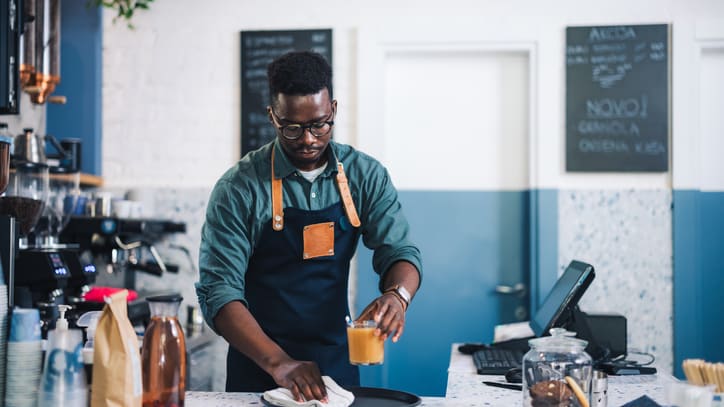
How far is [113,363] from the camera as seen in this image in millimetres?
1472

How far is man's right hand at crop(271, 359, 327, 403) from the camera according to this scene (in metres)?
1.75

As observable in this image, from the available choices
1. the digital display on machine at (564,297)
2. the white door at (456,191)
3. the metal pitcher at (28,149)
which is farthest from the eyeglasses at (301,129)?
the white door at (456,191)

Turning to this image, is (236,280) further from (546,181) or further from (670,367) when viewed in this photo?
(670,367)

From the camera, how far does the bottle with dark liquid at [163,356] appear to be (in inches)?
60.9

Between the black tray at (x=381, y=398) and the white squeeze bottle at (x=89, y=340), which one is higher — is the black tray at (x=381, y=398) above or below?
below

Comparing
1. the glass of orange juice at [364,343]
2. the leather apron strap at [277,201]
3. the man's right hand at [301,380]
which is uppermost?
the leather apron strap at [277,201]

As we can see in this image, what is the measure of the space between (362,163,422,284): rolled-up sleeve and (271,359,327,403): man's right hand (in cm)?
57

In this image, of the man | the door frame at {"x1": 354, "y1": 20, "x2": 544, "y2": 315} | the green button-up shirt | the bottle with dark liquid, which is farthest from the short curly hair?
the door frame at {"x1": 354, "y1": 20, "x2": 544, "y2": 315}

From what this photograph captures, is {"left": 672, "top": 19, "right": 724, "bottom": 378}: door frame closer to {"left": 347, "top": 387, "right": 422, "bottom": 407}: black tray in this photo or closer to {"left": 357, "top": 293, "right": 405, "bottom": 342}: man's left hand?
{"left": 357, "top": 293, "right": 405, "bottom": 342}: man's left hand

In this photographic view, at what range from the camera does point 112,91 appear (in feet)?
14.1

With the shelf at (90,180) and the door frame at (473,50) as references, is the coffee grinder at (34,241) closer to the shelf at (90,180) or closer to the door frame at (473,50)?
the shelf at (90,180)

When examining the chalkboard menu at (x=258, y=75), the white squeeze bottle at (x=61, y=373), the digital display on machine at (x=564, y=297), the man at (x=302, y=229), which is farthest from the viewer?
the chalkboard menu at (x=258, y=75)

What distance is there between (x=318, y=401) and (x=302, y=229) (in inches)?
28.7

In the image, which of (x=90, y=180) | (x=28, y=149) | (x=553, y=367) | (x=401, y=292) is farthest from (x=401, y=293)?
(x=90, y=180)
